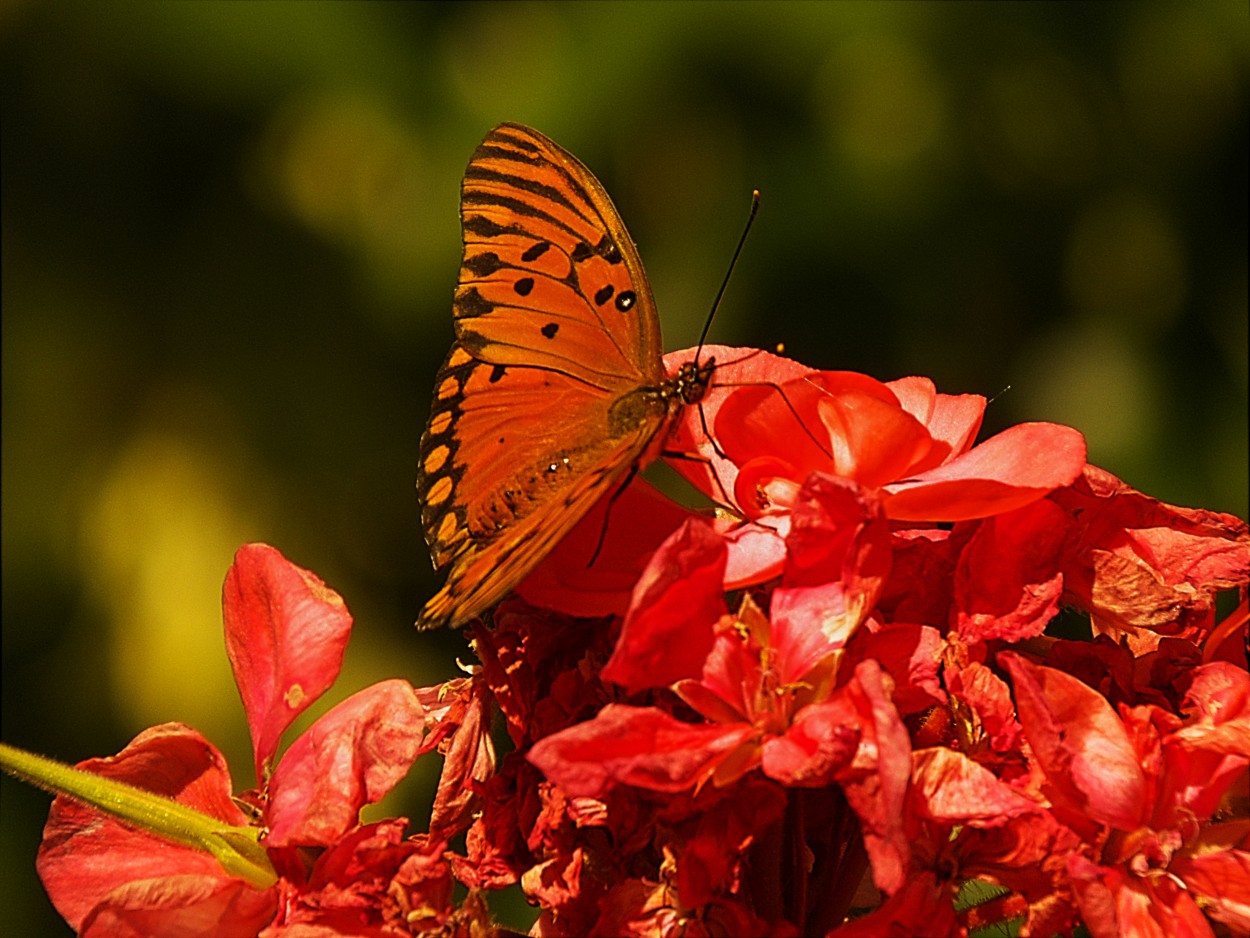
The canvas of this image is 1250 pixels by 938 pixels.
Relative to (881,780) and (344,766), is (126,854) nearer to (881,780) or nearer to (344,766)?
(344,766)

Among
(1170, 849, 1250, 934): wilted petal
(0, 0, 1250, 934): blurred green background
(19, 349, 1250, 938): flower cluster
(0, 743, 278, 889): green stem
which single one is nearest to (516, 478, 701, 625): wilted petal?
(19, 349, 1250, 938): flower cluster

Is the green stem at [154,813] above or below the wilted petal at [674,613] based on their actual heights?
below

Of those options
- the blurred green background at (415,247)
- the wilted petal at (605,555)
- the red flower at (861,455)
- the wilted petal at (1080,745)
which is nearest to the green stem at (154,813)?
the wilted petal at (605,555)

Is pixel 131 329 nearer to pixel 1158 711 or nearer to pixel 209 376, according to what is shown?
pixel 209 376

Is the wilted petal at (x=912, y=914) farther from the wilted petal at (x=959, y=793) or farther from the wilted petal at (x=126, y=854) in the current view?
the wilted petal at (x=126, y=854)

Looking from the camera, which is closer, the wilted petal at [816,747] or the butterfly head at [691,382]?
the wilted petal at [816,747]

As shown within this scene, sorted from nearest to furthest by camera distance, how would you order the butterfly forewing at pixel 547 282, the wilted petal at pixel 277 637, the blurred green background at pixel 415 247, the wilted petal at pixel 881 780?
1. the wilted petal at pixel 881 780
2. the wilted petal at pixel 277 637
3. the butterfly forewing at pixel 547 282
4. the blurred green background at pixel 415 247

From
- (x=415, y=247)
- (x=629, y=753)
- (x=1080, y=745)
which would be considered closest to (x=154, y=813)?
(x=629, y=753)
